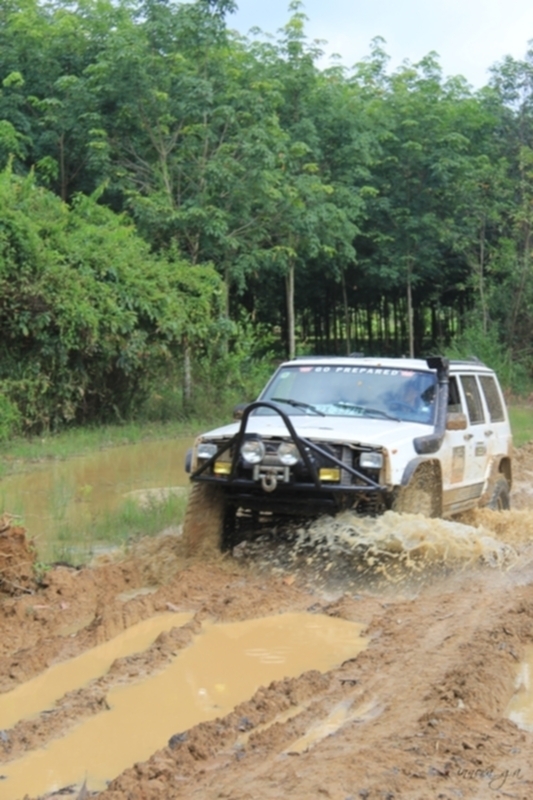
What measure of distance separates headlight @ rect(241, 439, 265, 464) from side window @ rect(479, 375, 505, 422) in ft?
10.8

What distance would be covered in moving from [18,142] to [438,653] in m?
18.5

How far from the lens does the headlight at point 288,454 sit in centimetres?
792

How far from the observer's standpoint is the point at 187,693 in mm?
5402

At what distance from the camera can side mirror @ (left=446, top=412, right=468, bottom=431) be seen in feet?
28.9

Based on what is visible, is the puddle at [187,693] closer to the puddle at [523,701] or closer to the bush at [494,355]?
the puddle at [523,701]

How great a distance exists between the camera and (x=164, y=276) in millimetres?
18625

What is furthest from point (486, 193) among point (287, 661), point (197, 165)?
point (287, 661)

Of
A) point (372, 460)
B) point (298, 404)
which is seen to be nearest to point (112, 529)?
point (298, 404)

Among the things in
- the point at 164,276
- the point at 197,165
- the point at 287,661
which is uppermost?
the point at 197,165

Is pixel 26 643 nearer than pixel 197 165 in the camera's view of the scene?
Yes

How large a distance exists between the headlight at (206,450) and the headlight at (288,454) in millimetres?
626

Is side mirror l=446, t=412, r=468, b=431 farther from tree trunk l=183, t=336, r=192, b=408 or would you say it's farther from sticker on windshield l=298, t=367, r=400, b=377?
tree trunk l=183, t=336, r=192, b=408

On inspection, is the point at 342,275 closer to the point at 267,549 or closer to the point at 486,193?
the point at 486,193

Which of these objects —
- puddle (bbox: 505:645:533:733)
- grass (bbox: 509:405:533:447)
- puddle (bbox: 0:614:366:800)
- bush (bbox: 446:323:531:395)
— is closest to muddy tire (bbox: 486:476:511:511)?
puddle (bbox: 0:614:366:800)
